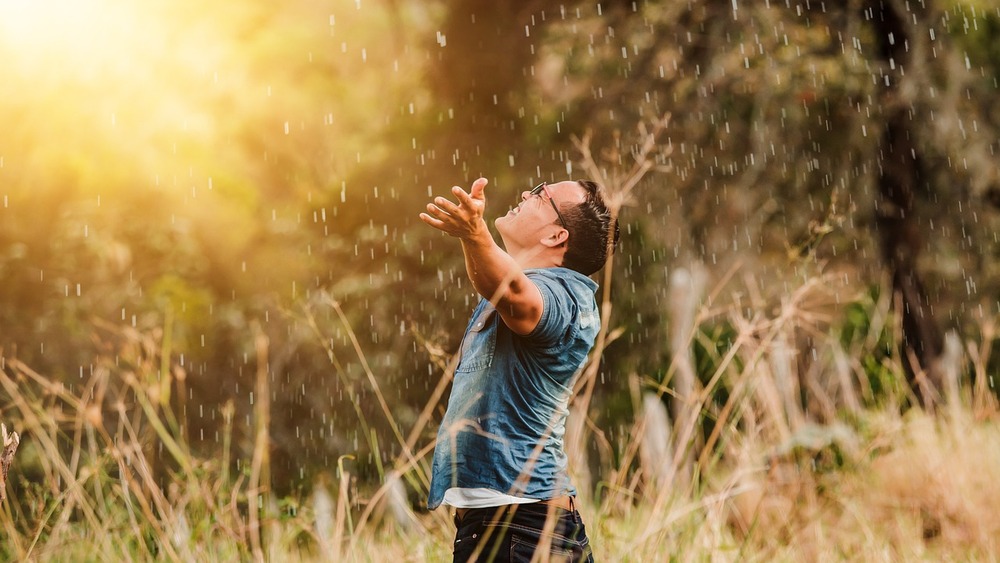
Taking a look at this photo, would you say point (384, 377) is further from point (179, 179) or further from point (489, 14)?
point (489, 14)

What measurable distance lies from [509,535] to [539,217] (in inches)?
29.3

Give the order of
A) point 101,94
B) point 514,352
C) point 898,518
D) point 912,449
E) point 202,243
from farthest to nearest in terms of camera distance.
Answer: point 202,243
point 101,94
point 912,449
point 898,518
point 514,352

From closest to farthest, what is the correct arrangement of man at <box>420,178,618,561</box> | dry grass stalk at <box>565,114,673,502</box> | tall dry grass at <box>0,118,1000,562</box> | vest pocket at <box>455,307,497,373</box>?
man at <box>420,178,618,561</box>, vest pocket at <box>455,307,497,373</box>, dry grass stalk at <box>565,114,673,502</box>, tall dry grass at <box>0,118,1000,562</box>

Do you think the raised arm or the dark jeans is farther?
the dark jeans

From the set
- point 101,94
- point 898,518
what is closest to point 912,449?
point 898,518

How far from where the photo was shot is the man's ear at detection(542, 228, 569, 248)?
2234 millimetres

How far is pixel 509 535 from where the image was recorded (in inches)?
79.7

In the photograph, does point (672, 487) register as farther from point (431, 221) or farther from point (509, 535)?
point (431, 221)

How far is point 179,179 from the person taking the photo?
5473mm

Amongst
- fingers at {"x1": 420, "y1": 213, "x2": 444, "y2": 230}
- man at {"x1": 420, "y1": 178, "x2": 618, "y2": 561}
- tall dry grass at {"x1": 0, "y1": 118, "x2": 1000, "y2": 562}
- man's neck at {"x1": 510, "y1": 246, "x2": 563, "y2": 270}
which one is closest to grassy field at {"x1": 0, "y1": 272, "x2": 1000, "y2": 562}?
tall dry grass at {"x1": 0, "y1": 118, "x2": 1000, "y2": 562}

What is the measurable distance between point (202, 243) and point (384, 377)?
155 centimetres

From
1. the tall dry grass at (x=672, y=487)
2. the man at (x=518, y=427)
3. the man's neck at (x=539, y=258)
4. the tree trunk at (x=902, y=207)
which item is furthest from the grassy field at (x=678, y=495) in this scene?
the tree trunk at (x=902, y=207)

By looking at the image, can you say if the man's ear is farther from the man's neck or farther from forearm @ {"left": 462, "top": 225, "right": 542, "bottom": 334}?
forearm @ {"left": 462, "top": 225, "right": 542, "bottom": 334}

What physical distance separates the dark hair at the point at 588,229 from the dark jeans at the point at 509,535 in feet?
1.96
